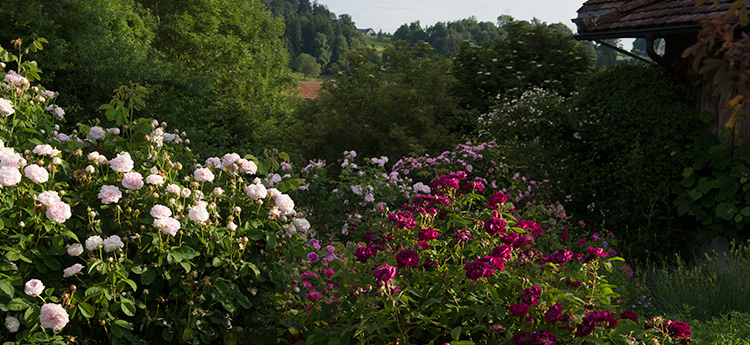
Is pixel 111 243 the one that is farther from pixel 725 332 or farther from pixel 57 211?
pixel 725 332

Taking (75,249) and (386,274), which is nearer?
(386,274)

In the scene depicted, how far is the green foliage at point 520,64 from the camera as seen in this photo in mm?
12570

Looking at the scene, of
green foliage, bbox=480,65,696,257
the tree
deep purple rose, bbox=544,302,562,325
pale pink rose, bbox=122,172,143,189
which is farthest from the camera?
the tree

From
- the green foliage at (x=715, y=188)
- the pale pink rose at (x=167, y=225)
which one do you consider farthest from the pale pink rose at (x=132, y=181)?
the green foliage at (x=715, y=188)

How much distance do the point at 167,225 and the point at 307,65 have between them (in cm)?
5077

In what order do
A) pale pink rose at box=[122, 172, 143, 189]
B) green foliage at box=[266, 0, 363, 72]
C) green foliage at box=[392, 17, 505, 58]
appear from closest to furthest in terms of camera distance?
pale pink rose at box=[122, 172, 143, 189]
green foliage at box=[392, 17, 505, 58]
green foliage at box=[266, 0, 363, 72]

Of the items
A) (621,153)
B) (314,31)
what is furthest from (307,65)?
(621,153)

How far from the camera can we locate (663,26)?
17.8 ft

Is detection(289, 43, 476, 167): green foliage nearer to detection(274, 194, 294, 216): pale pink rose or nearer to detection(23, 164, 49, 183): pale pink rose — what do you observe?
detection(274, 194, 294, 216): pale pink rose

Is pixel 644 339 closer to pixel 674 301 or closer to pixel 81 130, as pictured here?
pixel 674 301

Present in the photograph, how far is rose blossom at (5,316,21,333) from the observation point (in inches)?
101

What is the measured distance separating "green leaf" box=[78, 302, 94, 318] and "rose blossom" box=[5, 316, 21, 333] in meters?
0.31

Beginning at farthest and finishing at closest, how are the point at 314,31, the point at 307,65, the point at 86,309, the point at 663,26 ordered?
1. the point at 314,31
2. the point at 307,65
3. the point at 663,26
4. the point at 86,309

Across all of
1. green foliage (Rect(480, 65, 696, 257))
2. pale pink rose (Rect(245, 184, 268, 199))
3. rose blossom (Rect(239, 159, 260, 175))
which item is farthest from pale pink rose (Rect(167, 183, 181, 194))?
green foliage (Rect(480, 65, 696, 257))
